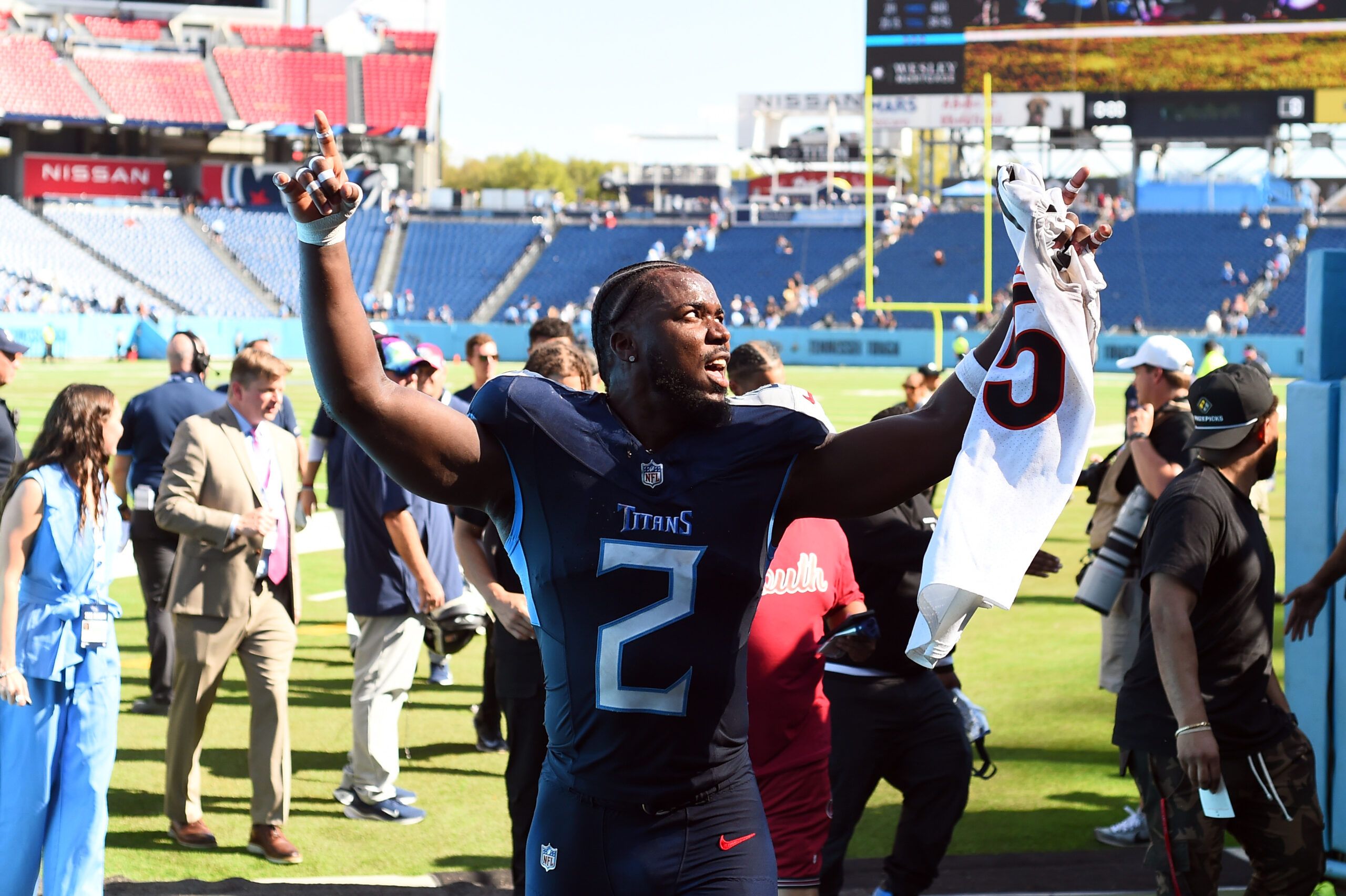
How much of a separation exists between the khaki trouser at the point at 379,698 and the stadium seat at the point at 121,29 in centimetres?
6435

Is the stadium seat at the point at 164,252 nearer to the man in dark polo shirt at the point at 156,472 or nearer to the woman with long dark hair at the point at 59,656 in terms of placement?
the man in dark polo shirt at the point at 156,472

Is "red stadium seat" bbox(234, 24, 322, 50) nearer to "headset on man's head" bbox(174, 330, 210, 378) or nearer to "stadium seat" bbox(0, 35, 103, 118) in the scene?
"stadium seat" bbox(0, 35, 103, 118)

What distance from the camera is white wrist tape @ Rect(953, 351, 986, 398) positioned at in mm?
2867

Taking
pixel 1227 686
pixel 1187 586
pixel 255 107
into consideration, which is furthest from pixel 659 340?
pixel 255 107

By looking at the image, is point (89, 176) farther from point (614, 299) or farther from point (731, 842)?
point (731, 842)

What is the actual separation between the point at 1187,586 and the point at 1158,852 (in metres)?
0.79

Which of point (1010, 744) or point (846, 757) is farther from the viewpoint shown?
point (1010, 744)

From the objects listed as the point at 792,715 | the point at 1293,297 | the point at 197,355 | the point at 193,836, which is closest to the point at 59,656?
the point at 193,836

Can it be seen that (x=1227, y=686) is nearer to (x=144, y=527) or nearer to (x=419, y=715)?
(x=419, y=715)

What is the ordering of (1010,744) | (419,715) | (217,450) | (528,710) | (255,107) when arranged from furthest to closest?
(255,107) → (419,715) → (1010,744) → (217,450) → (528,710)

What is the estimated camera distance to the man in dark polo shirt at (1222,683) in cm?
415

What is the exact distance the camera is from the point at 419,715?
850 centimetres

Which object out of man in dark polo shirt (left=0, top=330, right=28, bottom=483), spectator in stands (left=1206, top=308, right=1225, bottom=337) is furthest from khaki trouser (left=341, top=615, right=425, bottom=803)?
spectator in stands (left=1206, top=308, right=1225, bottom=337)

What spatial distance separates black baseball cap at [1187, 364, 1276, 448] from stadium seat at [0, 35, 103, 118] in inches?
2459
